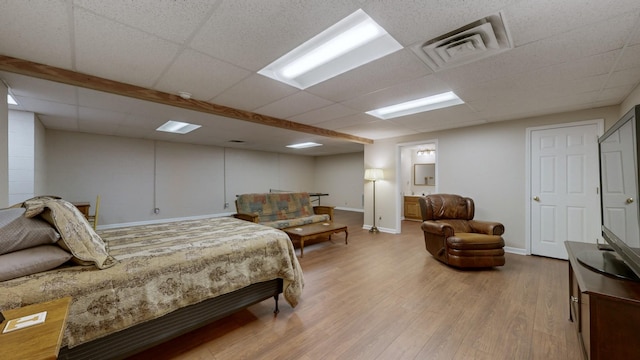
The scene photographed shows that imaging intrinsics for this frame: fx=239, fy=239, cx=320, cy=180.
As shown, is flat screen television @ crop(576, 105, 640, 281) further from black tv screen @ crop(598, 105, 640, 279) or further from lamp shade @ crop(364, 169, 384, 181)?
lamp shade @ crop(364, 169, 384, 181)

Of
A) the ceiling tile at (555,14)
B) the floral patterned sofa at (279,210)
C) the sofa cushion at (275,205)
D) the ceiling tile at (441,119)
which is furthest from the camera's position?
the sofa cushion at (275,205)

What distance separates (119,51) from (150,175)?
5157mm

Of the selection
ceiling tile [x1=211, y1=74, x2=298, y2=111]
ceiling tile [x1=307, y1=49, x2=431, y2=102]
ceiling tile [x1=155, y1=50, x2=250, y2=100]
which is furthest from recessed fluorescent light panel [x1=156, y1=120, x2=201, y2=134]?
ceiling tile [x1=307, y1=49, x2=431, y2=102]

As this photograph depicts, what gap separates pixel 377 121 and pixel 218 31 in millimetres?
2995

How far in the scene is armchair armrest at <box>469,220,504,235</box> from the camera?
339 cm

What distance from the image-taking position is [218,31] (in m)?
1.65

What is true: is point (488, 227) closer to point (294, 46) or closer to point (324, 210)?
point (324, 210)

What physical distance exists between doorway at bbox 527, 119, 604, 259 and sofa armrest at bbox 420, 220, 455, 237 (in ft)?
5.46

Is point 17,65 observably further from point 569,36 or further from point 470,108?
point 470,108

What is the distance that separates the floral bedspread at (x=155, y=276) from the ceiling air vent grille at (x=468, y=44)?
2034 mm

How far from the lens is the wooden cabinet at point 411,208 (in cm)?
695

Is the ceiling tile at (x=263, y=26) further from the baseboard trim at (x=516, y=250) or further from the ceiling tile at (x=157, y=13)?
the baseboard trim at (x=516, y=250)

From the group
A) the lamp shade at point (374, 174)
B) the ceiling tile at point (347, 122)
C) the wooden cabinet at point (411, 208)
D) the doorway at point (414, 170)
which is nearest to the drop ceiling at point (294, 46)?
the ceiling tile at point (347, 122)

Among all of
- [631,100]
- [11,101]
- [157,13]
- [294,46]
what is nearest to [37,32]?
[157,13]
